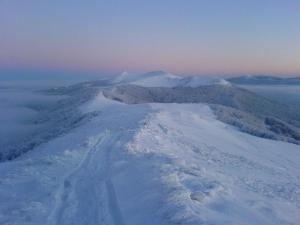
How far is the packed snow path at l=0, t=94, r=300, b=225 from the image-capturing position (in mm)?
11812

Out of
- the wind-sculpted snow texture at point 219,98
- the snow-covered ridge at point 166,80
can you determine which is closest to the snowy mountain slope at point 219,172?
the wind-sculpted snow texture at point 219,98

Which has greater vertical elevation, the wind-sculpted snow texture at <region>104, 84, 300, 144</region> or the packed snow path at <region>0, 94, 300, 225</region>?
the packed snow path at <region>0, 94, 300, 225</region>

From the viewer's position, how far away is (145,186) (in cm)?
1402

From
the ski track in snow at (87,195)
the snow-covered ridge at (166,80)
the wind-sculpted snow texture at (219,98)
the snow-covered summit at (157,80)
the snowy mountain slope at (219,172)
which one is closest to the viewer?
the ski track in snow at (87,195)

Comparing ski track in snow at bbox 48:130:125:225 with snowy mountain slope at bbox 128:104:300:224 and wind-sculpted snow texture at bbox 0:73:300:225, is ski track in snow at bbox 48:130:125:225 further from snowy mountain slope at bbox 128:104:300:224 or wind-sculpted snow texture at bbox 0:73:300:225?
snowy mountain slope at bbox 128:104:300:224

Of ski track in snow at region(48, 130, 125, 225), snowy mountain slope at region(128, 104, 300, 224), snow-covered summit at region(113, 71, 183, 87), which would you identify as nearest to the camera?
ski track in snow at region(48, 130, 125, 225)

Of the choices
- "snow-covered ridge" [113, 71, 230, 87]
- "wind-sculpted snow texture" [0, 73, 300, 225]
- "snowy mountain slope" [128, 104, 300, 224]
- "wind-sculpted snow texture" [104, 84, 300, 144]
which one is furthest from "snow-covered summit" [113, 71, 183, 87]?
"wind-sculpted snow texture" [0, 73, 300, 225]

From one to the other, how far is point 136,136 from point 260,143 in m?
13.5

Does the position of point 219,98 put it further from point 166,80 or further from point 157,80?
point 157,80

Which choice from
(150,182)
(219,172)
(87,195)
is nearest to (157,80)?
(219,172)

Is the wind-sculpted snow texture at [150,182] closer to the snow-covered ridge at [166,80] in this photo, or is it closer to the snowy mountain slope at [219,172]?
the snowy mountain slope at [219,172]

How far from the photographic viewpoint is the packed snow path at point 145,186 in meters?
11.8

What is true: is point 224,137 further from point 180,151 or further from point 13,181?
point 13,181

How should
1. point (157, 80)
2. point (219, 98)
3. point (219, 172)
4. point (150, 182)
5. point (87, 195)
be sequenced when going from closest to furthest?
1. point (87, 195)
2. point (150, 182)
3. point (219, 172)
4. point (219, 98)
5. point (157, 80)
